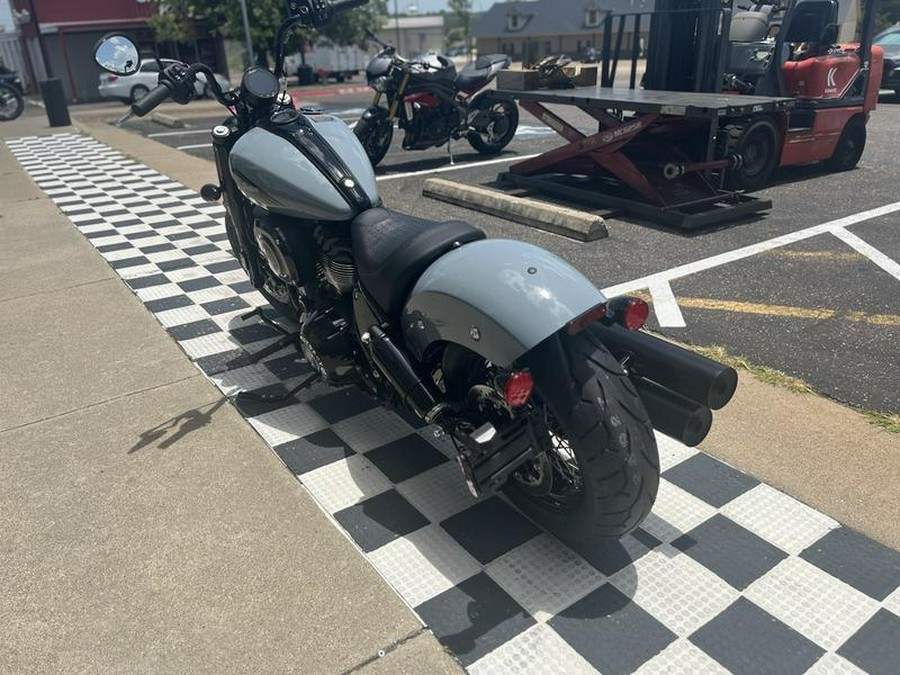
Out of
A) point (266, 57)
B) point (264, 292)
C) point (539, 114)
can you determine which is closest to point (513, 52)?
point (266, 57)

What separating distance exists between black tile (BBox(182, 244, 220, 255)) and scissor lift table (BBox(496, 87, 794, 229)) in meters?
3.64

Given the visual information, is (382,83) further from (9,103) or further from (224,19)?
(224,19)

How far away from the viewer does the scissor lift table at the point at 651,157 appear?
6.17 metres

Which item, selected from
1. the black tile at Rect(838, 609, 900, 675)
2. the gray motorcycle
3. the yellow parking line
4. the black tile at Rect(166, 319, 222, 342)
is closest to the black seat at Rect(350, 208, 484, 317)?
the gray motorcycle

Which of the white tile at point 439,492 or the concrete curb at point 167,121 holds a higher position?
the white tile at point 439,492

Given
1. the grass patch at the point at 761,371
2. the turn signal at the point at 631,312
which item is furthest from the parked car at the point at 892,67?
the turn signal at the point at 631,312

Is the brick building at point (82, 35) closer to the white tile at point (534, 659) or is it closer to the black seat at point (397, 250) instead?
the black seat at point (397, 250)

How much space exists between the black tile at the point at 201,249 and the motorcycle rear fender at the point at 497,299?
12.8ft

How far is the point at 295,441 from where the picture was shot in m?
3.13

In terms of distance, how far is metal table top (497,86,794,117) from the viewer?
5812 millimetres

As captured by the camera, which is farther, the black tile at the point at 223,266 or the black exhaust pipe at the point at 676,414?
the black tile at the point at 223,266

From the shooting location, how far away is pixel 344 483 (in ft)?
9.26

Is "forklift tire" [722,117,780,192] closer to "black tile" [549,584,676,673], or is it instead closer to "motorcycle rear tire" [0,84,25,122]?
"black tile" [549,584,676,673]

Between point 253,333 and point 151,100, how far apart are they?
1.49 m
